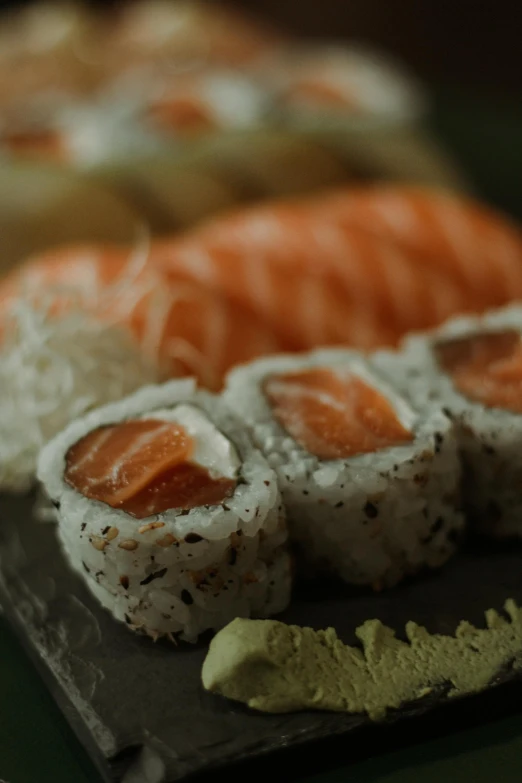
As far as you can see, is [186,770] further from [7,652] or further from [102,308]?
[102,308]

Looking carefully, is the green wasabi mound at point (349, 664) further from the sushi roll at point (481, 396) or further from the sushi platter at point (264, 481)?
the sushi roll at point (481, 396)

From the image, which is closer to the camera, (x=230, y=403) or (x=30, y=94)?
(x=230, y=403)

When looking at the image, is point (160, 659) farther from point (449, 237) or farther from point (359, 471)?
point (449, 237)

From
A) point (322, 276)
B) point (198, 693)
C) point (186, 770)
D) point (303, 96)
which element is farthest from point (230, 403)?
point (303, 96)

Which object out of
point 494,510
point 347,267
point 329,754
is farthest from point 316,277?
point 329,754

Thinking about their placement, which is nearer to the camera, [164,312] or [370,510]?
[370,510]

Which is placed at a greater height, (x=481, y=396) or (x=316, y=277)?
(x=481, y=396)

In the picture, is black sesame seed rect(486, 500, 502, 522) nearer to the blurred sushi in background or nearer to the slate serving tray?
the slate serving tray

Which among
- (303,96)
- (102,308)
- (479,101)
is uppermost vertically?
(102,308)
